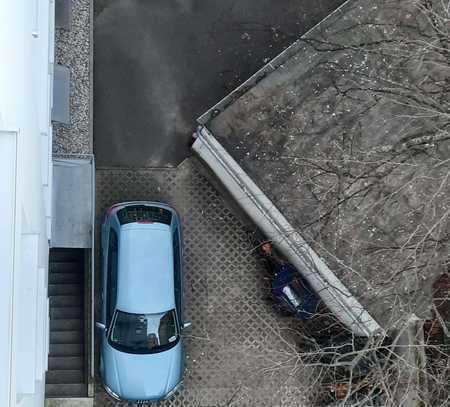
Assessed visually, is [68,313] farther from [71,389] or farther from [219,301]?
[219,301]

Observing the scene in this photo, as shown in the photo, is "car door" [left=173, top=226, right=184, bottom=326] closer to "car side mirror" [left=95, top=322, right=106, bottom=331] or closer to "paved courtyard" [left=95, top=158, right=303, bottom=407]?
"paved courtyard" [left=95, top=158, right=303, bottom=407]

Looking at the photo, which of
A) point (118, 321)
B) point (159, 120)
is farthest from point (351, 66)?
point (118, 321)

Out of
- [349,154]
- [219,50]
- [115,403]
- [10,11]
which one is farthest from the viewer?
[219,50]

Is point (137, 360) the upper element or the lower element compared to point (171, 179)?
lower

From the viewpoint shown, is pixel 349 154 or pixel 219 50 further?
pixel 219 50

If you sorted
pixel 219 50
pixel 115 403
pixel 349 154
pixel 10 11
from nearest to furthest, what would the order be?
pixel 10 11, pixel 349 154, pixel 115 403, pixel 219 50

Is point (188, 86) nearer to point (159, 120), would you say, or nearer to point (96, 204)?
point (159, 120)

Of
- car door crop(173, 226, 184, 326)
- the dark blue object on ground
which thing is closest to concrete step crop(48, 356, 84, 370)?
car door crop(173, 226, 184, 326)
